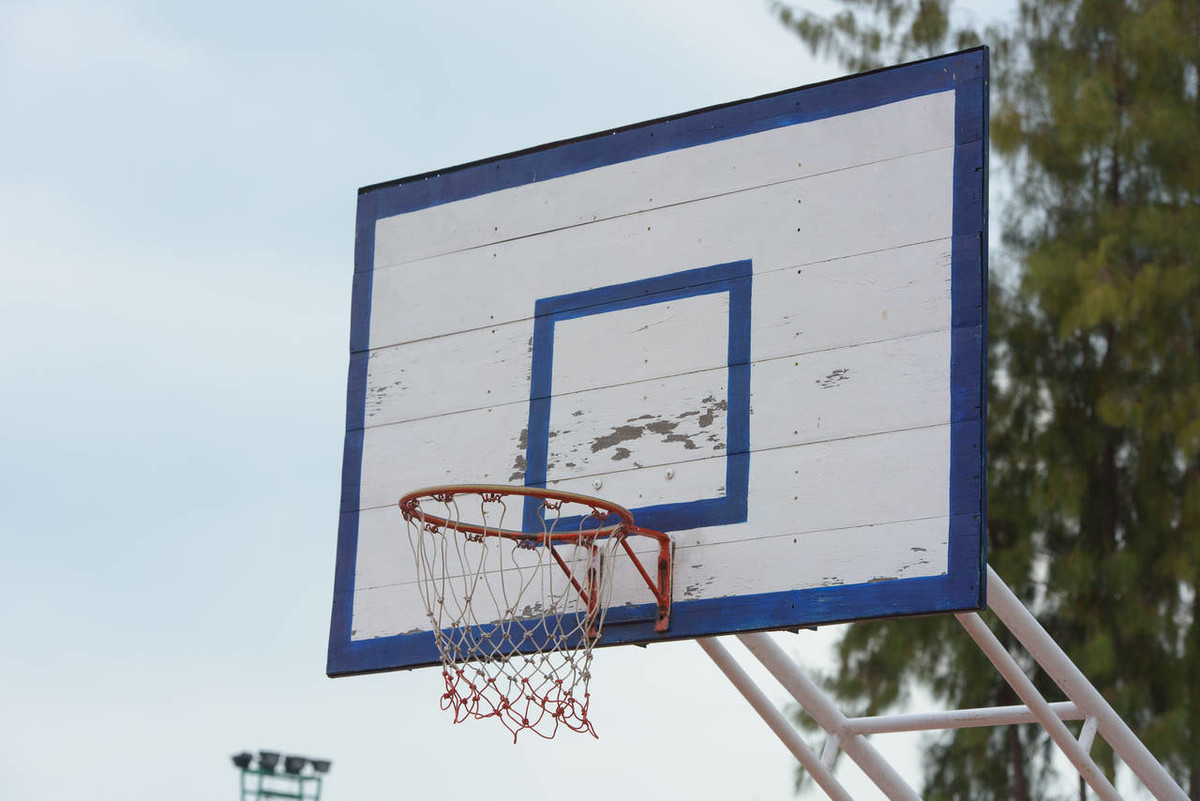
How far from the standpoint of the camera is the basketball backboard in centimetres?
440

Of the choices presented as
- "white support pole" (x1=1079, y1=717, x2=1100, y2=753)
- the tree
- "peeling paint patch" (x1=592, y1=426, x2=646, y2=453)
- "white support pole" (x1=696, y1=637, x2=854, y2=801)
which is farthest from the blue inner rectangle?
the tree

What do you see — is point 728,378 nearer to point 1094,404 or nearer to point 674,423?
point 674,423

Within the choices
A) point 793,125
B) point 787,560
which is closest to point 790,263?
point 793,125

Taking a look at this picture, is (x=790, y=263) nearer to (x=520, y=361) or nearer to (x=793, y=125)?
(x=793, y=125)

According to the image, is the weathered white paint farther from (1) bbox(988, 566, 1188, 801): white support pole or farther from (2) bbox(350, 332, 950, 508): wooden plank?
(1) bbox(988, 566, 1188, 801): white support pole

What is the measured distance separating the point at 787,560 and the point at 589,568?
1.89 feet

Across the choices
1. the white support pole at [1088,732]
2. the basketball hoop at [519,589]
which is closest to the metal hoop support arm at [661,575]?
the basketball hoop at [519,589]

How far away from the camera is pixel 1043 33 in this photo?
11570mm

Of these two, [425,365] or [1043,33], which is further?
[1043,33]

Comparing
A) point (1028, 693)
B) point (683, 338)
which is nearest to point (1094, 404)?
point (1028, 693)

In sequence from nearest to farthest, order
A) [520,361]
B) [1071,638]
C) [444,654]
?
[444,654] < [520,361] < [1071,638]

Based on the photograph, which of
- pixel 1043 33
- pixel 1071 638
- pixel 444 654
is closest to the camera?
pixel 444 654

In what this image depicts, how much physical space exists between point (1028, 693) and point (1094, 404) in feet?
20.1

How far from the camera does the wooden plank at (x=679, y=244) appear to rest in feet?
15.3
